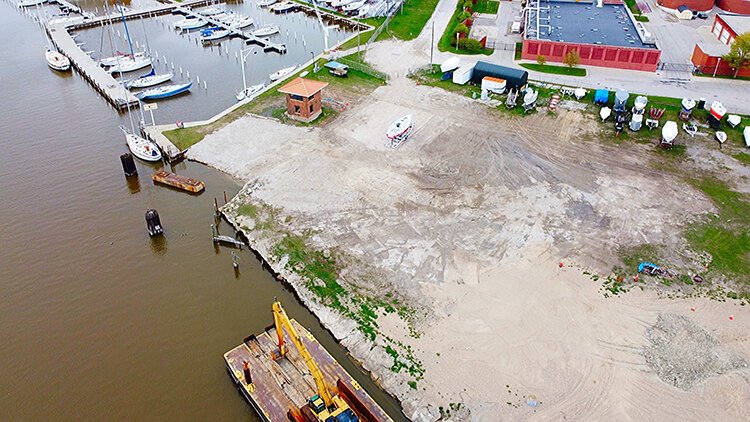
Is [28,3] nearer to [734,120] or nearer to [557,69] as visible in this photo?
[557,69]

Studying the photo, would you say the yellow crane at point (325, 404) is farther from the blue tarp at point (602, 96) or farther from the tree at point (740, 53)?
the tree at point (740, 53)

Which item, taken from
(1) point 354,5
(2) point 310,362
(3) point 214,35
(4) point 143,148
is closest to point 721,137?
(2) point 310,362

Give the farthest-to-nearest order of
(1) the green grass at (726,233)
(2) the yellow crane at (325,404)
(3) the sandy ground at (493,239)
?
(1) the green grass at (726,233)
(3) the sandy ground at (493,239)
(2) the yellow crane at (325,404)

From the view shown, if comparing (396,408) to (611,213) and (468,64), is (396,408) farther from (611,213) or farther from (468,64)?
(468,64)

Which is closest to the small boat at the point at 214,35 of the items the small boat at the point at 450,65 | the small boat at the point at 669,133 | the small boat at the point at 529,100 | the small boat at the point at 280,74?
the small boat at the point at 280,74

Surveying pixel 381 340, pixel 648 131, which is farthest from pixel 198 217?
pixel 648 131

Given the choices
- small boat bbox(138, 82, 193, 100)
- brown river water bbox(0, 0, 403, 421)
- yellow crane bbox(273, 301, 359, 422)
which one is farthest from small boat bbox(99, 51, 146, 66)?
yellow crane bbox(273, 301, 359, 422)

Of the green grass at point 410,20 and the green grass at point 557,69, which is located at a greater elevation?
the green grass at point 410,20
